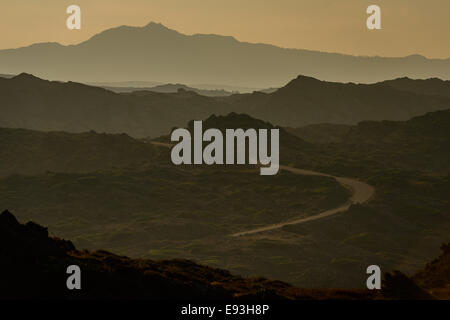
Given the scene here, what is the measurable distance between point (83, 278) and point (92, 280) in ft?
1.56

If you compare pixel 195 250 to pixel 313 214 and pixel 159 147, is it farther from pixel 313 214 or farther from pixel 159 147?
pixel 159 147

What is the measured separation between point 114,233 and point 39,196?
94.5 ft

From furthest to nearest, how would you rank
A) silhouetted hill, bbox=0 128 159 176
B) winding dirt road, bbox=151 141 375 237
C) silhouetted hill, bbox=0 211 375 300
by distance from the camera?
1. silhouetted hill, bbox=0 128 159 176
2. winding dirt road, bbox=151 141 375 237
3. silhouetted hill, bbox=0 211 375 300

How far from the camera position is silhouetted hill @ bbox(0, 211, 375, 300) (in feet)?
110

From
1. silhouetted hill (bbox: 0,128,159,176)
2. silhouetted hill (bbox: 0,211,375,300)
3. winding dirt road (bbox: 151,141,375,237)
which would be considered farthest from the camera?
silhouetted hill (bbox: 0,128,159,176)

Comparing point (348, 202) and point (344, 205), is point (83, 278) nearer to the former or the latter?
point (344, 205)

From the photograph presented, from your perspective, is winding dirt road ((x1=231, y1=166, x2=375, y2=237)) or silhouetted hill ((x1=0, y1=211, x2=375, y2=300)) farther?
winding dirt road ((x1=231, y1=166, x2=375, y2=237))

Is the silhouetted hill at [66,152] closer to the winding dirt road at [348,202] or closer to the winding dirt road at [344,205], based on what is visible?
the winding dirt road at [344,205]

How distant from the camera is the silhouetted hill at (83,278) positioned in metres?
33.6

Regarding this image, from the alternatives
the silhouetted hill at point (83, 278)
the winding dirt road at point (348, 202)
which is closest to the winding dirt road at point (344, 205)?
the winding dirt road at point (348, 202)

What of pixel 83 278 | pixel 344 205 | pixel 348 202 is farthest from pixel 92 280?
pixel 348 202

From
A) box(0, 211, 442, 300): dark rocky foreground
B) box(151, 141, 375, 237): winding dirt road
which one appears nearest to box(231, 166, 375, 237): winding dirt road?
box(151, 141, 375, 237): winding dirt road

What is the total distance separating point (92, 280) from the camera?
1369 inches

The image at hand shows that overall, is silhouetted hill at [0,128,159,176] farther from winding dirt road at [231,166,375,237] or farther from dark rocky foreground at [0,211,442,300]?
dark rocky foreground at [0,211,442,300]
